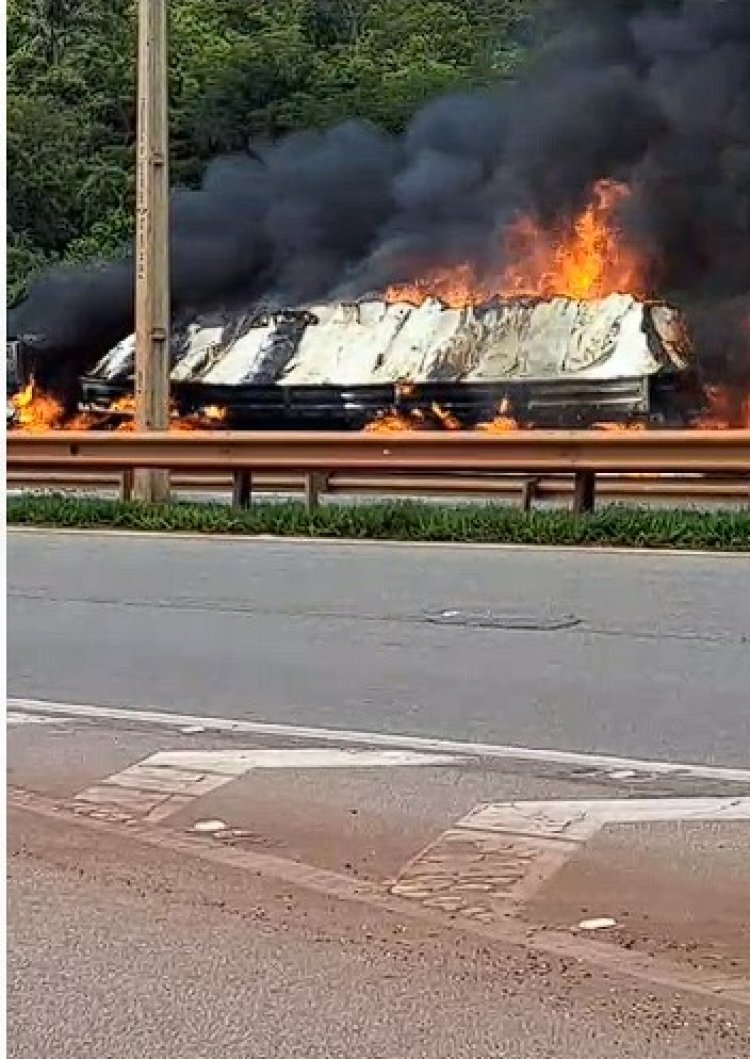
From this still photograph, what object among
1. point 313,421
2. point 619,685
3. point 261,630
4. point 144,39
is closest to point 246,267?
point 313,421

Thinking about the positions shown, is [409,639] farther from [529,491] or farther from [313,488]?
[313,488]

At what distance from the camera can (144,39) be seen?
16.0 metres

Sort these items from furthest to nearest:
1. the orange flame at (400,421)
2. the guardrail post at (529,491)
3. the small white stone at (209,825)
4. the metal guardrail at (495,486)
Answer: the orange flame at (400,421)
the metal guardrail at (495,486)
the guardrail post at (529,491)
the small white stone at (209,825)

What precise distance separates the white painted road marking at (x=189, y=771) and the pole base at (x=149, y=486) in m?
8.75

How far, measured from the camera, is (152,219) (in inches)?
631

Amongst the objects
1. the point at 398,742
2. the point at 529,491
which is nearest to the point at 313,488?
the point at 529,491

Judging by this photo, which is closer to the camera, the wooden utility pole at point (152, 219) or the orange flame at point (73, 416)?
the wooden utility pole at point (152, 219)

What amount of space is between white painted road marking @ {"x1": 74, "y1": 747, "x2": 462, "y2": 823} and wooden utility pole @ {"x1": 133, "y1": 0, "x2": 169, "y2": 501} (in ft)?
30.7

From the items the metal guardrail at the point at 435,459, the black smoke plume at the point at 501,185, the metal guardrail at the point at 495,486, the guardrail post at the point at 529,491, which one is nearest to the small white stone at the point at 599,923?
the metal guardrail at the point at 435,459

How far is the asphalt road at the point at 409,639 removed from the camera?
7395mm

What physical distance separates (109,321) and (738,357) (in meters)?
8.62

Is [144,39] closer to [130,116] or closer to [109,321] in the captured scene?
[109,321]

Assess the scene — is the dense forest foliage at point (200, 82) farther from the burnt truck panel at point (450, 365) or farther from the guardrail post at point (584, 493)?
the guardrail post at point (584, 493)

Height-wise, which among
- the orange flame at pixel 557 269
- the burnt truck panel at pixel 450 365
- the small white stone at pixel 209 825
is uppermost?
the orange flame at pixel 557 269
